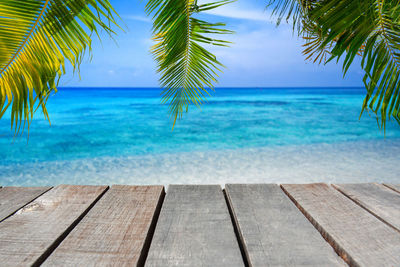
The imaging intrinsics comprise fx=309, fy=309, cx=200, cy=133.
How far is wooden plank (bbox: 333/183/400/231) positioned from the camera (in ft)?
3.32

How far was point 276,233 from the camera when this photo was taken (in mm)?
881

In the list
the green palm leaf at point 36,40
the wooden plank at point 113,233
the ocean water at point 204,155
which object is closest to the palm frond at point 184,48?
the green palm leaf at point 36,40

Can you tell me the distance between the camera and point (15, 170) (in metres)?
5.12

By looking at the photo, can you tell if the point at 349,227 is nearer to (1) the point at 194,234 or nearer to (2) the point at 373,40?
(1) the point at 194,234

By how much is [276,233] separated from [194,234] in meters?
0.23

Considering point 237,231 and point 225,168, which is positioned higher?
point 237,231

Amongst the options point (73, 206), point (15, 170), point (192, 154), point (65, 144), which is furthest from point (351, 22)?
point (65, 144)

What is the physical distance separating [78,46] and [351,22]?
3.97ft

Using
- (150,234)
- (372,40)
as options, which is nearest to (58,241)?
(150,234)

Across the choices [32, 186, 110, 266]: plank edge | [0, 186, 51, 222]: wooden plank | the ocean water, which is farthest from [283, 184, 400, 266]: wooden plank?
the ocean water

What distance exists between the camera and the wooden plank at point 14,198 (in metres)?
1.06

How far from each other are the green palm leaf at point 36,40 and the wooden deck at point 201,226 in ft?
1.31

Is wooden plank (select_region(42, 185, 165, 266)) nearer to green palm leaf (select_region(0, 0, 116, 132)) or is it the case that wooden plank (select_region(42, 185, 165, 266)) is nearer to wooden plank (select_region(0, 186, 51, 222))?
wooden plank (select_region(0, 186, 51, 222))

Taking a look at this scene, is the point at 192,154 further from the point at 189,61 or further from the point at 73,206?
the point at 73,206
